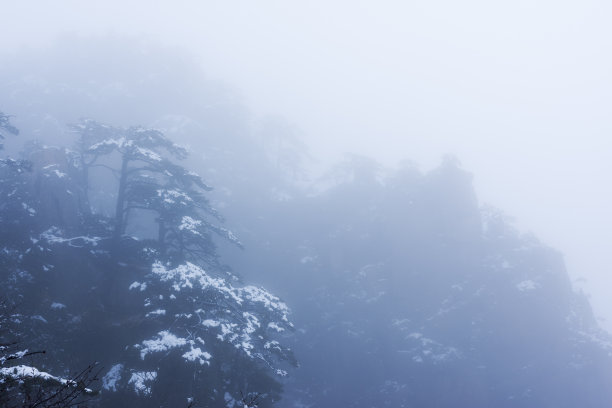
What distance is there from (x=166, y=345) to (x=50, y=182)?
20652mm

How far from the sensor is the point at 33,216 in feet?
75.0

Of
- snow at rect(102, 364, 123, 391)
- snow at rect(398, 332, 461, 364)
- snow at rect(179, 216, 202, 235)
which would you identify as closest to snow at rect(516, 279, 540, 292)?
snow at rect(398, 332, 461, 364)

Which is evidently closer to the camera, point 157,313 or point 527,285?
point 157,313

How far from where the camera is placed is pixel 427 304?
3928 centimetres

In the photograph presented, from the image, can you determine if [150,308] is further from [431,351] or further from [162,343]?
[431,351]

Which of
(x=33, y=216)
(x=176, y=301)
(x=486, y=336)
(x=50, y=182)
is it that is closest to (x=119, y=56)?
(x=50, y=182)

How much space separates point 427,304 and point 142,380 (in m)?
30.4

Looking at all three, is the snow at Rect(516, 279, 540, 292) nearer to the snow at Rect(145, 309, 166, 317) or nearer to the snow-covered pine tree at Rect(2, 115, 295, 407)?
the snow-covered pine tree at Rect(2, 115, 295, 407)

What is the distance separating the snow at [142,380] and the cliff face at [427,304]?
18080 millimetres

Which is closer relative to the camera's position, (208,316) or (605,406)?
(208,316)

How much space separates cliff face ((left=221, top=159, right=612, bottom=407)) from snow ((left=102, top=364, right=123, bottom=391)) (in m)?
17.9

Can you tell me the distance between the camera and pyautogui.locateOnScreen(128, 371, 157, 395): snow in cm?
1534

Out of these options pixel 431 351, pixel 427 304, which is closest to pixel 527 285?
pixel 427 304

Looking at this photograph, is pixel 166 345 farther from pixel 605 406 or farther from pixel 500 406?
pixel 605 406
